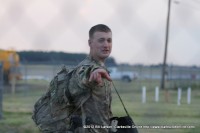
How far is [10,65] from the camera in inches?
1270

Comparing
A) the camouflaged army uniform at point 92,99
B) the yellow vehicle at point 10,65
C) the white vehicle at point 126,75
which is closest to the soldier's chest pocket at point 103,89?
the camouflaged army uniform at point 92,99

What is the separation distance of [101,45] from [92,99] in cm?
36

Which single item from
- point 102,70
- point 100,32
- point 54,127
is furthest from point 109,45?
point 54,127

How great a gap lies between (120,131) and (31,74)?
145 feet

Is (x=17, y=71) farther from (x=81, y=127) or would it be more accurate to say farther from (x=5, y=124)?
(x=81, y=127)

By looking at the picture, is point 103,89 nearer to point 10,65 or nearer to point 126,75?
point 10,65

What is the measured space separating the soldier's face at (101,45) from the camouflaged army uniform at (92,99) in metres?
0.05

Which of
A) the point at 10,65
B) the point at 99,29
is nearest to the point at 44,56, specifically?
the point at 99,29

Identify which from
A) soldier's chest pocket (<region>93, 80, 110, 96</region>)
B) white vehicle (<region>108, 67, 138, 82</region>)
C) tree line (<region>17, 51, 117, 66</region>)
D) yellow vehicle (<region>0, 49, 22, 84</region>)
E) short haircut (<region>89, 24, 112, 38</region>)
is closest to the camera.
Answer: soldier's chest pocket (<region>93, 80, 110, 96</region>)

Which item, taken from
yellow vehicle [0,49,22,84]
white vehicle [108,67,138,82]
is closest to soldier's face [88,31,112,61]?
yellow vehicle [0,49,22,84]

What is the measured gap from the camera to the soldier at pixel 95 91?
147 inches

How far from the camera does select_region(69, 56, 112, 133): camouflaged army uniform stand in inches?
146

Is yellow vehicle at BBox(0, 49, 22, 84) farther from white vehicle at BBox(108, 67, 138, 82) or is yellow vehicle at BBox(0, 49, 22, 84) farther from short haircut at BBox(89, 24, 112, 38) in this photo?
short haircut at BBox(89, 24, 112, 38)

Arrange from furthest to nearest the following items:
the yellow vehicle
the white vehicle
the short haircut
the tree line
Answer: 1. the white vehicle
2. the yellow vehicle
3. the tree line
4. the short haircut
